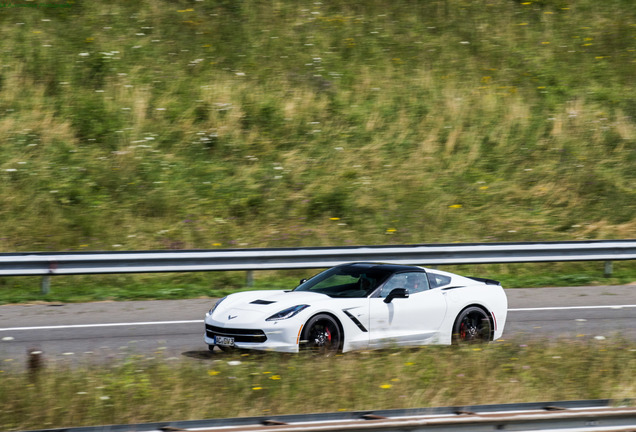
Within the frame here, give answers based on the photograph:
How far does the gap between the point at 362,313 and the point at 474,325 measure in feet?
5.57

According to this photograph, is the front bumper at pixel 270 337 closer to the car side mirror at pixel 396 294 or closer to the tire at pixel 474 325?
the car side mirror at pixel 396 294

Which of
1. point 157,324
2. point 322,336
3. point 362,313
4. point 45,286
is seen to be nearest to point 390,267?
point 362,313

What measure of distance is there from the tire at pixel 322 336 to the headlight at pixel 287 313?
0.18 meters

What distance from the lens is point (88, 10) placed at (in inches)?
813

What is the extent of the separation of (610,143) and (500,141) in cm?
302

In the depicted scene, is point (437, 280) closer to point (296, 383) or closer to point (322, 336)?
point (322, 336)

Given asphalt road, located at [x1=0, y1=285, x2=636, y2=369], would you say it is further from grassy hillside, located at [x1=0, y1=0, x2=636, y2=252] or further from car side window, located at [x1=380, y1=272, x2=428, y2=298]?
grassy hillside, located at [x1=0, y1=0, x2=636, y2=252]

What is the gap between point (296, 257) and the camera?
12703 mm

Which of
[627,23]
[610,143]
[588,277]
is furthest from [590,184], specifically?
[627,23]

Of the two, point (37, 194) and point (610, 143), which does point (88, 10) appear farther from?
point (610, 143)

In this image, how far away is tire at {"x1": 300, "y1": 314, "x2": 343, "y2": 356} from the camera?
25.9ft

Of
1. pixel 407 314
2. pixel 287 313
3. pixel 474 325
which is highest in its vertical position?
pixel 287 313

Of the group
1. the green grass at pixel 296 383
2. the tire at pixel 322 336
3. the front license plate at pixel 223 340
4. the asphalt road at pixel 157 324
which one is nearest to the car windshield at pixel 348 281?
the tire at pixel 322 336

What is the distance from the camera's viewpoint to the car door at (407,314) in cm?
835
